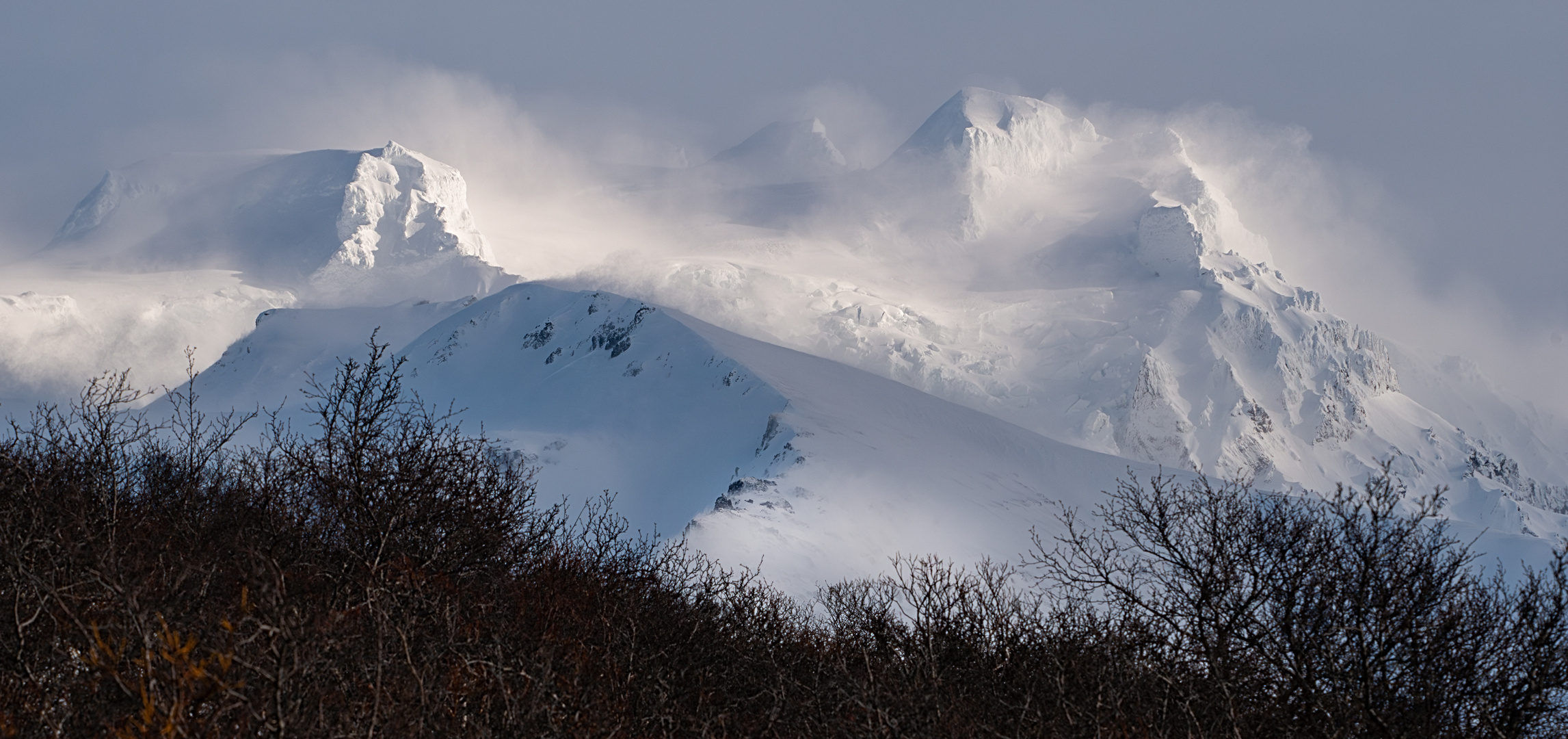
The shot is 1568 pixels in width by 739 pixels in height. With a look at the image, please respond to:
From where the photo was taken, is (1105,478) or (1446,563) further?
(1105,478)

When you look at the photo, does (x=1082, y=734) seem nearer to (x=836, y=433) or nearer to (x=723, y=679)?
(x=723, y=679)

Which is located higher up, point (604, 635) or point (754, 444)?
point (754, 444)

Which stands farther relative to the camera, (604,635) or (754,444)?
(754,444)

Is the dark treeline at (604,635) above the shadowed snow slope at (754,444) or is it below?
below

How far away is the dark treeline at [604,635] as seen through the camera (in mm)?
11883

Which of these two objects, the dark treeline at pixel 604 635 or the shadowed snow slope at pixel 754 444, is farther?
the shadowed snow slope at pixel 754 444

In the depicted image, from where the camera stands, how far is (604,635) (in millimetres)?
19688

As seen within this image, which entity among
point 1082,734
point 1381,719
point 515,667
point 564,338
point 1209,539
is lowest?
point 515,667

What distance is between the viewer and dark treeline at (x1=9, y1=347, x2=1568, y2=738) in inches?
468

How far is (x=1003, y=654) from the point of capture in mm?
22062

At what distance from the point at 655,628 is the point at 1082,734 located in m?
10.4

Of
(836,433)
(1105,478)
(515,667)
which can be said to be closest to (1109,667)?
(515,667)

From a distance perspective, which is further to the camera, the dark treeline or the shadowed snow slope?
the shadowed snow slope

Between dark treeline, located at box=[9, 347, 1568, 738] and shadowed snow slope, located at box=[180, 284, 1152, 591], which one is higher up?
shadowed snow slope, located at box=[180, 284, 1152, 591]
